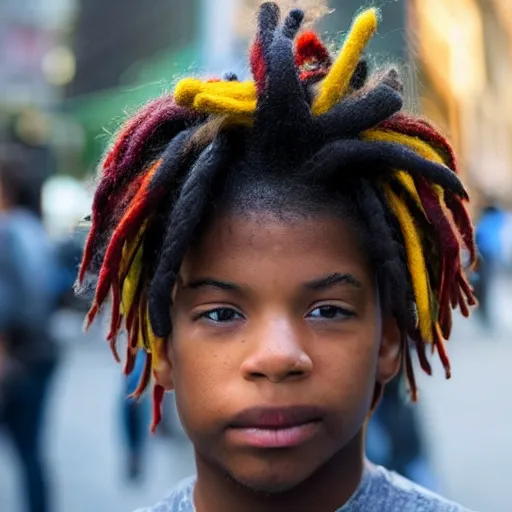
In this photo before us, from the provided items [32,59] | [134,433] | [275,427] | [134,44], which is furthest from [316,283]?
[32,59]

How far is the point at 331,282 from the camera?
5.42 ft

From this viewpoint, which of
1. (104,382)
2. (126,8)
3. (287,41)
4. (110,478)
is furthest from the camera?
(126,8)

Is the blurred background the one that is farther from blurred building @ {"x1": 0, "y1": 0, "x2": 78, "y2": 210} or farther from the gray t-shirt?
blurred building @ {"x1": 0, "y1": 0, "x2": 78, "y2": 210}

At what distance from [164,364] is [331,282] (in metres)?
0.36

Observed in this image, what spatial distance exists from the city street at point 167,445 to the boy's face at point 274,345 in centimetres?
287

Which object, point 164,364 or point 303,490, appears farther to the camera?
point 164,364

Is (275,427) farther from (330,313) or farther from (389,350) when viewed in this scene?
(389,350)

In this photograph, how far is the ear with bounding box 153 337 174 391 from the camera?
1.79 metres

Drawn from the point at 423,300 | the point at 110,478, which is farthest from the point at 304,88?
the point at 110,478

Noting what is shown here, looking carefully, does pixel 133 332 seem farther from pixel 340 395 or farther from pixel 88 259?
pixel 340 395

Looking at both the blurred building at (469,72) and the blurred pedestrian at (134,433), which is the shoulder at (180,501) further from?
the blurred pedestrian at (134,433)

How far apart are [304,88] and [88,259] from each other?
0.50 metres

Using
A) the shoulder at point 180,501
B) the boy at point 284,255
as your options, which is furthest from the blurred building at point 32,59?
the boy at point 284,255

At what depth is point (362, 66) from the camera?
1.80m
